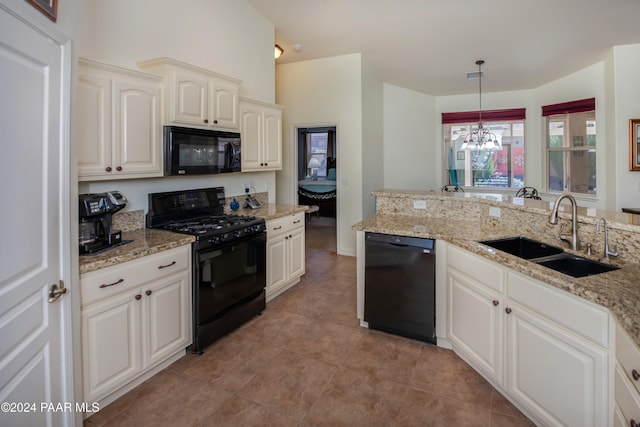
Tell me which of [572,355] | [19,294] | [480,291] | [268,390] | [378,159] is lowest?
[268,390]

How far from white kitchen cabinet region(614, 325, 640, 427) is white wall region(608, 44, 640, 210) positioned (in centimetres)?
438

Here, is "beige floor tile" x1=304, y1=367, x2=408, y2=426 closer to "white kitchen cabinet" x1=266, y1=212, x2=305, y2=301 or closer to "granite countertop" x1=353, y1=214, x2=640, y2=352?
"granite countertop" x1=353, y1=214, x2=640, y2=352

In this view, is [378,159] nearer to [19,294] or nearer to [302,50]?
[302,50]

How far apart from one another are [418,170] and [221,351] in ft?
18.3

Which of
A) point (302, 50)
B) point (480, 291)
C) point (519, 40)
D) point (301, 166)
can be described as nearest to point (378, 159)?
point (301, 166)

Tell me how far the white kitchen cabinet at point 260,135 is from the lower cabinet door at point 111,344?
1.86m

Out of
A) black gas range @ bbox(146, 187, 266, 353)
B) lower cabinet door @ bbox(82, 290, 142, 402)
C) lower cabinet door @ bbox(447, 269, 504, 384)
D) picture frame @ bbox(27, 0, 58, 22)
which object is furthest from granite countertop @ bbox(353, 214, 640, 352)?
picture frame @ bbox(27, 0, 58, 22)

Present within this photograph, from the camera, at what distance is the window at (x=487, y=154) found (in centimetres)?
692

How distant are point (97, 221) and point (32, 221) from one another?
82 centimetres

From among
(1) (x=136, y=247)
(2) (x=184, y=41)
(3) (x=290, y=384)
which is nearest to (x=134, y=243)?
(1) (x=136, y=247)

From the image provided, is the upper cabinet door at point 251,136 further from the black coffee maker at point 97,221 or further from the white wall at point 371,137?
the white wall at point 371,137

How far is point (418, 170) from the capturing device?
7.10 metres

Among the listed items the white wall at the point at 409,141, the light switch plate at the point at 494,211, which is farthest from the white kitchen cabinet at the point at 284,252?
the white wall at the point at 409,141

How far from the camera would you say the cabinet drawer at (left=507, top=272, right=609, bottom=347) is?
55.9 inches
